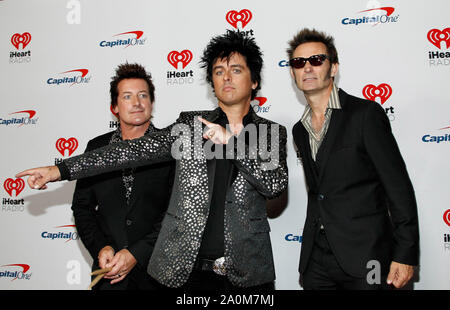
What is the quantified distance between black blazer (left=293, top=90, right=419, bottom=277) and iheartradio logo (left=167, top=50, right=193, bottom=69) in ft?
5.05

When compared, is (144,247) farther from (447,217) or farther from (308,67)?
(447,217)

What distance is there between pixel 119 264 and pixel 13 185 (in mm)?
2087

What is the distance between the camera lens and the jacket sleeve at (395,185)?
5.83 ft

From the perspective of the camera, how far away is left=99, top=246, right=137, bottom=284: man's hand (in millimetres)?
2057

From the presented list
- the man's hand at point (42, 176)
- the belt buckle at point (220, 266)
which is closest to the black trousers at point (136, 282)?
the belt buckle at point (220, 266)

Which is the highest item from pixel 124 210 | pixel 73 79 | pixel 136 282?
pixel 73 79

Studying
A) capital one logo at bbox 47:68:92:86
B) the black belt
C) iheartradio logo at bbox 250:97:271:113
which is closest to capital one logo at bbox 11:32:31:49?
capital one logo at bbox 47:68:92:86

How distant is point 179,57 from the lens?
3.18 m

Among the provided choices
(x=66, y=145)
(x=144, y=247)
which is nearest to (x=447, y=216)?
(x=144, y=247)

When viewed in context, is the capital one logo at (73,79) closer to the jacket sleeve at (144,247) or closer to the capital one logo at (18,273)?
the capital one logo at (18,273)

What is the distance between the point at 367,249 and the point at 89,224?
153cm

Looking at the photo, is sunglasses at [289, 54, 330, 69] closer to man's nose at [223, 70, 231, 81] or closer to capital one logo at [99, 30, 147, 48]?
man's nose at [223, 70, 231, 81]

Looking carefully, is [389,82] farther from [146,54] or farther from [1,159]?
[1,159]
